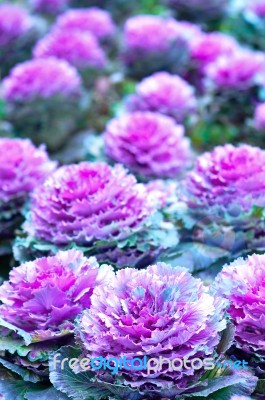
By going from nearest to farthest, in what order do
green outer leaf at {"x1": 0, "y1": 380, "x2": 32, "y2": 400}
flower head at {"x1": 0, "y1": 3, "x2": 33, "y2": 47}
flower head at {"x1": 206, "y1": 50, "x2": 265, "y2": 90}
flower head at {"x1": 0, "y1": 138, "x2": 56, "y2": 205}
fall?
green outer leaf at {"x1": 0, "y1": 380, "x2": 32, "y2": 400} → flower head at {"x1": 0, "y1": 138, "x2": 56, "y2": 205} → flower head at {"x1": 206, "y1": 50, "x2": 265, "y2": 90} → flower head at {"x1": 0, "y1": 3, "x2": 33, "y2": 47}

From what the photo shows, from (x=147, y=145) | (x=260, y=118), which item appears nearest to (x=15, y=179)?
(x=147, y=145)

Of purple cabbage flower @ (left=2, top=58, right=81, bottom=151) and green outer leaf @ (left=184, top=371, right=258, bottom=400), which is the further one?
purple cabbage flower @ (left=2, top=58, right=81, bottom=151)

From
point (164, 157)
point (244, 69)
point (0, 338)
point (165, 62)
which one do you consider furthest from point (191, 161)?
point (0, 338)

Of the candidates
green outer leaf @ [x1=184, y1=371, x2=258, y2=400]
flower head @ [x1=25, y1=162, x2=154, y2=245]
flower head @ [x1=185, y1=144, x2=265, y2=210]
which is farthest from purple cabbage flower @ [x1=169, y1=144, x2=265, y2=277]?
green outer leaf @ [x1=184, y1=371, x2=258, y2=400]

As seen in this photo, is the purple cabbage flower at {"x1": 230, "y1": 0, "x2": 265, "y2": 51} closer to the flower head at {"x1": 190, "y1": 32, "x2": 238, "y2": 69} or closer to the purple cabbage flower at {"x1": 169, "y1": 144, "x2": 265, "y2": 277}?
the flower head at {"x1": 190, "y1": 32, "x2": 238, "y2": 69}

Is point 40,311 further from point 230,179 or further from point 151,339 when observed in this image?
point 230,179

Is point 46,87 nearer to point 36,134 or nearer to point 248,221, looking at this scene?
point 36,134

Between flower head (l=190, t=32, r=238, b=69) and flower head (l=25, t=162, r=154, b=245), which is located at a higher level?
flower head (l=190, t=32, r=238, b=69)
